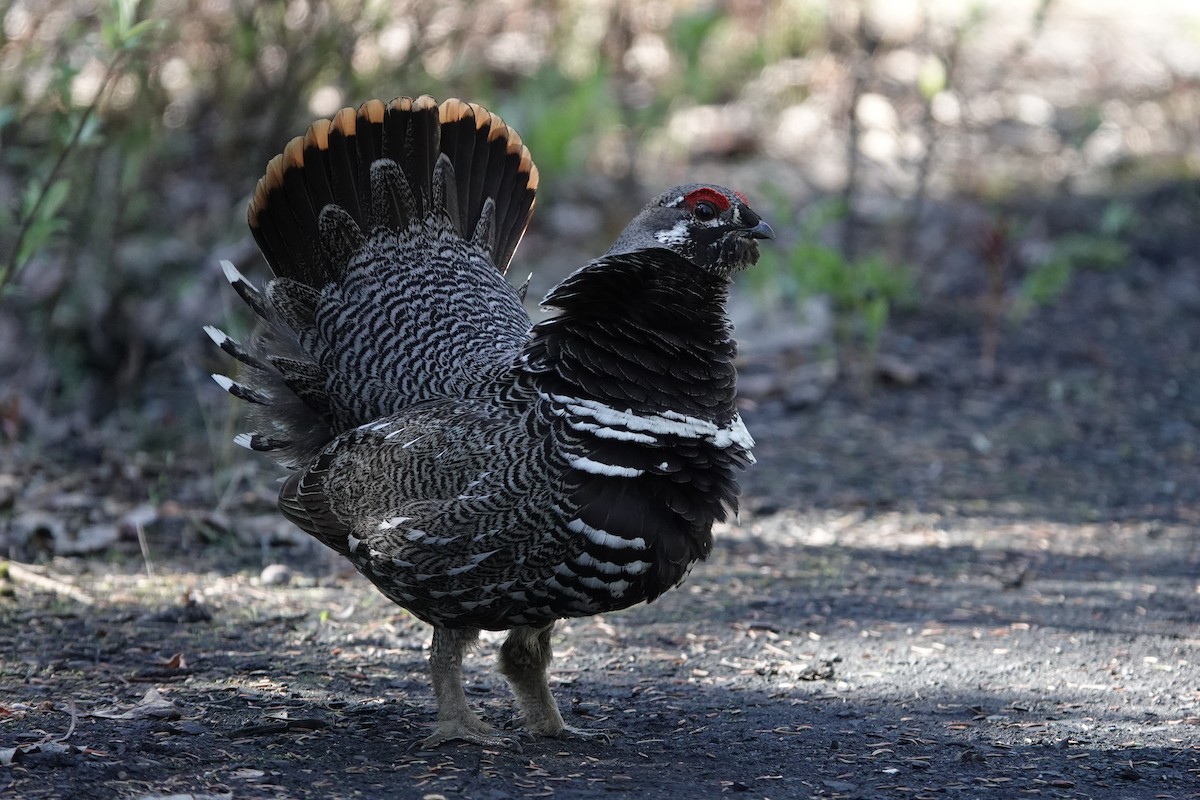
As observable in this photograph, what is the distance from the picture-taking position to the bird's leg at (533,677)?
190 inches

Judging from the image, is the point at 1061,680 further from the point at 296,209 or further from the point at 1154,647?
the point at 296,209

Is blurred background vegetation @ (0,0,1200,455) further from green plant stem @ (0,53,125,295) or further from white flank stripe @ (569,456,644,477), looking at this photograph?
white flank stripe @ (569,456,644,477)

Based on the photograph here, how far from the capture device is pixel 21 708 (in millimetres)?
4625

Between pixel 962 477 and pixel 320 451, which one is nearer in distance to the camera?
pixel 320 451

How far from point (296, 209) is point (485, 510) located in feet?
5.99

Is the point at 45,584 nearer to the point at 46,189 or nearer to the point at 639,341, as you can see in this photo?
the point at 46,189

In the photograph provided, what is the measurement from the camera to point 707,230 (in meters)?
4.77

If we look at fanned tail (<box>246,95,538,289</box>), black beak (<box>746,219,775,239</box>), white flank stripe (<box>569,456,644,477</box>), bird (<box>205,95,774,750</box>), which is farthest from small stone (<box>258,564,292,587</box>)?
black beak (<box>746,219,775,239</box>)

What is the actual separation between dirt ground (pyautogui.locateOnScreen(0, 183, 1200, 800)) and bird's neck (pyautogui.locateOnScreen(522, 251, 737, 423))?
1235 millimetres

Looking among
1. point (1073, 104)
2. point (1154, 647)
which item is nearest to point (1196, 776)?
point (1154, 647)

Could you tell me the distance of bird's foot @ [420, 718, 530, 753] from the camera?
15.0ft

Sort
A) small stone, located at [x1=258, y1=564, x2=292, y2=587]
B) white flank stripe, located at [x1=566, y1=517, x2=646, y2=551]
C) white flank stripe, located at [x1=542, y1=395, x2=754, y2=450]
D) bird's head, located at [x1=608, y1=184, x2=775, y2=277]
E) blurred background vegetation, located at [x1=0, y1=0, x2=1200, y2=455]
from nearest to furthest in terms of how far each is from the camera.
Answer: white flank stripe, located at [x1=566, y1=517, x2=646, y2=551]
white flank stripe, located at [x1=542, y1=395, x2=754, y2=450]
bird's head, located at [x1=608, y1=184, x2=775, y2=277]
small stone, located at [x1=258, y1=564, x2=292, y2=587]
blurred background vegetation, located at [x1=0, y1=0, x2=1200, y2=455]

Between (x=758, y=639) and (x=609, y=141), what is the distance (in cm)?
820

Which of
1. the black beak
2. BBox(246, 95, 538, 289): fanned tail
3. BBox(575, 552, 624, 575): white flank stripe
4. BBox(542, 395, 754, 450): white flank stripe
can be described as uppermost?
BBox(246, 95, 538, 289): fanned tail
